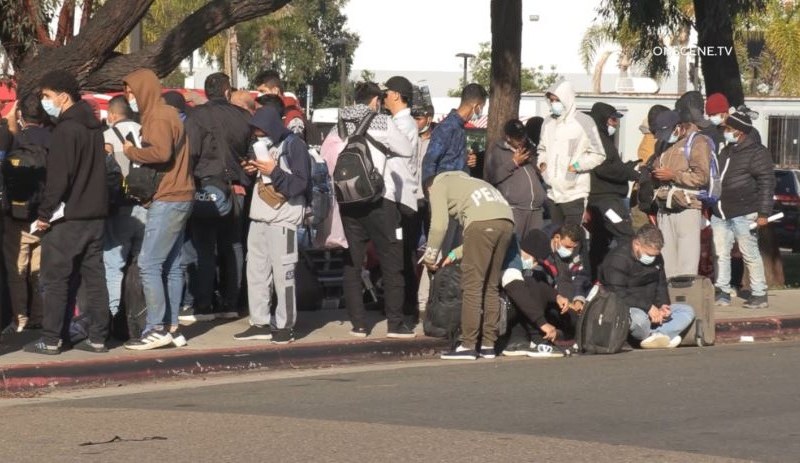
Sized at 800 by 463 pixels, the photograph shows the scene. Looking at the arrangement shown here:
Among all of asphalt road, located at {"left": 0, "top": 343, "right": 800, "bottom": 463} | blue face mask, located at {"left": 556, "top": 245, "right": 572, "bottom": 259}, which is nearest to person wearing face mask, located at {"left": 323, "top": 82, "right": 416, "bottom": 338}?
asphalt road, located at {"left": 0, "top": 343, "right": 800, "bottom": 463}

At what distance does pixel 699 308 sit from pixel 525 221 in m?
1.67

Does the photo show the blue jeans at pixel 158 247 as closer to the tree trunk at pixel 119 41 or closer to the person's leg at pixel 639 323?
the person's leg at pixel 639 323

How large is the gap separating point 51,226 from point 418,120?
4.10 m

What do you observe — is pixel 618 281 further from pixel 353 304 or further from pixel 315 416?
pixel 315 416

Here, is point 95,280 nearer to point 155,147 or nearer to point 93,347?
point 93,347

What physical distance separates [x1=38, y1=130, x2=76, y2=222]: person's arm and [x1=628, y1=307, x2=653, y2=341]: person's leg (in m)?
4.71

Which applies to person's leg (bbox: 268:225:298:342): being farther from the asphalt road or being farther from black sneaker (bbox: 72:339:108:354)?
black sneaker (bbox: 72:339:108:354)

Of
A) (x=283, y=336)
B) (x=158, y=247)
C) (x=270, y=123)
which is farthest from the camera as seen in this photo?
(x=283, y=336)

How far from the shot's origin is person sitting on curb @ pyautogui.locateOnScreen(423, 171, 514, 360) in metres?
11.0

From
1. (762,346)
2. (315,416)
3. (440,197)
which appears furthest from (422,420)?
(762,346)

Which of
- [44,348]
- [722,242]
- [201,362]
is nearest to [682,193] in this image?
[722,242]

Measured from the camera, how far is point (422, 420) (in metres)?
8.61

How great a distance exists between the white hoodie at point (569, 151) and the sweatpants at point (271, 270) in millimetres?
3008

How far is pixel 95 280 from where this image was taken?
34.9 ft
